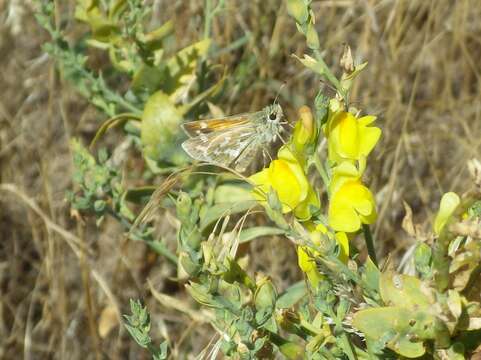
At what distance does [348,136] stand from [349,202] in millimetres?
77

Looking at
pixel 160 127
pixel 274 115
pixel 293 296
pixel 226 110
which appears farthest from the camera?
pixel 226 110

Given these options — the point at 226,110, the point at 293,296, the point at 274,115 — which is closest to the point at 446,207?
the point at 274,115

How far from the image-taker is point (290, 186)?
0.93 m

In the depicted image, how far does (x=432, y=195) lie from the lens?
200cm

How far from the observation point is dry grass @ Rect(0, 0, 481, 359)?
6.23 feet

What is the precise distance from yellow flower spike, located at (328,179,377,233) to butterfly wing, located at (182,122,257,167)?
→ 0.26 meters

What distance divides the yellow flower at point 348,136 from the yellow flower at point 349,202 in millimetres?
19

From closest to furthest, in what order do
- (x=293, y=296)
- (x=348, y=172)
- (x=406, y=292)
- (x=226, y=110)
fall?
1. (x=406, y=292)
2. (x=348, y=172)
3. (x=293, y=296)
4. (x=226, y=110)

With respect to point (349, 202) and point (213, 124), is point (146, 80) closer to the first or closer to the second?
point (213, 124)

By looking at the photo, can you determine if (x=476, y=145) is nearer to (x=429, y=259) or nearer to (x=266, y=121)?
(x=266, y=121)

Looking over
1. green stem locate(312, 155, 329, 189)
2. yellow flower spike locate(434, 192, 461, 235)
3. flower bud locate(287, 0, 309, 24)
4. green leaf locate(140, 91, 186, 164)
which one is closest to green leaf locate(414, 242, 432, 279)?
yellow flower spike locate(434, 192, 461, 235)

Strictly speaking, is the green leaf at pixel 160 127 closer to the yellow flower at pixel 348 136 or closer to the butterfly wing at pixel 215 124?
the butterfly wing at pixel 215 124

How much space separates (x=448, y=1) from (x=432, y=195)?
481 millimetres

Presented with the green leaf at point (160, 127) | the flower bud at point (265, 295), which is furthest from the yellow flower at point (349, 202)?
the green leaf at point (160, 127)
